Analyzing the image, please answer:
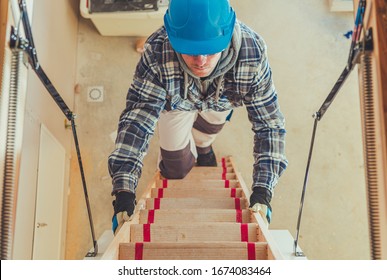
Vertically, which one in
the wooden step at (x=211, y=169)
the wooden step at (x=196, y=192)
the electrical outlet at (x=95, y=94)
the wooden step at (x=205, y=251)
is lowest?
the wooden step at (x=205, y=251)

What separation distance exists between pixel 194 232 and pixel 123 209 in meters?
0.26

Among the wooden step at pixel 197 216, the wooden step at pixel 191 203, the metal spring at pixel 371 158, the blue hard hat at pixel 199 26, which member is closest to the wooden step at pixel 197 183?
the wooden step at pixel 191 203

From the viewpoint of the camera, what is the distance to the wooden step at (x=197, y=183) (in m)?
2.37

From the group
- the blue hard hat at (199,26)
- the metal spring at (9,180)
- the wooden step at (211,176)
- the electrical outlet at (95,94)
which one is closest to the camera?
the metal spring at (9,180)

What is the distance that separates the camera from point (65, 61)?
2.97 meters

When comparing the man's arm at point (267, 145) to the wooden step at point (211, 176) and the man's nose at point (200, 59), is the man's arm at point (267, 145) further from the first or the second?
the wooden step at point (211, 176)

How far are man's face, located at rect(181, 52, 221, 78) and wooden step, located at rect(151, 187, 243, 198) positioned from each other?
850 mm

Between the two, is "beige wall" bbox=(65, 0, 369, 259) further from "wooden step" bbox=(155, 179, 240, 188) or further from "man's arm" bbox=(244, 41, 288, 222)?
"man's arm" bbox=(244, 41, 288, 222)

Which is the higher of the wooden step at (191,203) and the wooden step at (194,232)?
the wooden step at (191,203)

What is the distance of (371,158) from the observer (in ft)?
2.71

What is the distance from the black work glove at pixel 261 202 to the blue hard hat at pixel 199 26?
593 mm

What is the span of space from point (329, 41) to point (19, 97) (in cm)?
276

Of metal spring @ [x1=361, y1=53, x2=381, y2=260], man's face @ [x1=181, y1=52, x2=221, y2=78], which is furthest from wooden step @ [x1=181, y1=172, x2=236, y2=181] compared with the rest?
metal spring @ [x1=361, y1=53, x2=381, y2=260]

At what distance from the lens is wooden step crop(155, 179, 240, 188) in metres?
2.37
